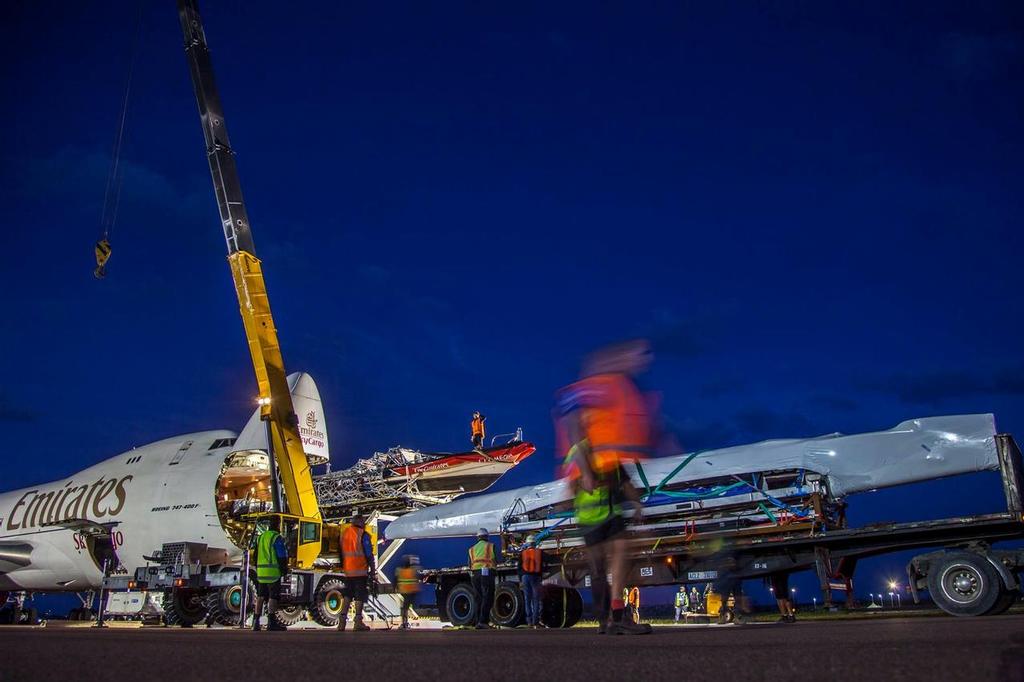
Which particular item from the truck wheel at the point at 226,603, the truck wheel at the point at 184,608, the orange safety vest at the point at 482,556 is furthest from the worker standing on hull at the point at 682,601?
the truck wheel at the point at 184,608

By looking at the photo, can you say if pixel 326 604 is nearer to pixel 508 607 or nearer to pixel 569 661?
pixel 508 607

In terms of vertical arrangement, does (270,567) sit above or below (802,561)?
above

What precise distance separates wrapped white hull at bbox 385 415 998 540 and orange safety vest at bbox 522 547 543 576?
1040 mm

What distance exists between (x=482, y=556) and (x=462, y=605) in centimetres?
101

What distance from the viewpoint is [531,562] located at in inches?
483

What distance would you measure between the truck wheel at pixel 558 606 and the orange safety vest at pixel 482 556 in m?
1.05

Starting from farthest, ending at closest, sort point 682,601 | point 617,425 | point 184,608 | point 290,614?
1. point 682,601
2. point 184,608
3. point 290,614
4. point 617,425

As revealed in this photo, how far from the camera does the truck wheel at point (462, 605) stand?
12758mm

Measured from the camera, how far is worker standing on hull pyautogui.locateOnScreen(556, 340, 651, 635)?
6.52 meters

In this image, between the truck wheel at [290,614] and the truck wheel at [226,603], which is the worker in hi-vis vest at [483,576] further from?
the truck wheel at [226,603]

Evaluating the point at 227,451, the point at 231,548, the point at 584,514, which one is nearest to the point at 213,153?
the point at 227,451

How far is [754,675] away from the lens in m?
2.89

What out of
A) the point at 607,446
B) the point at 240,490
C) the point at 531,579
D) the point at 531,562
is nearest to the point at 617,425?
the point at 607,446

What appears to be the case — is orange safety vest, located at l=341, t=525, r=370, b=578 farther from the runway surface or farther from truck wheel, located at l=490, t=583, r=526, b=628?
the runway surface
